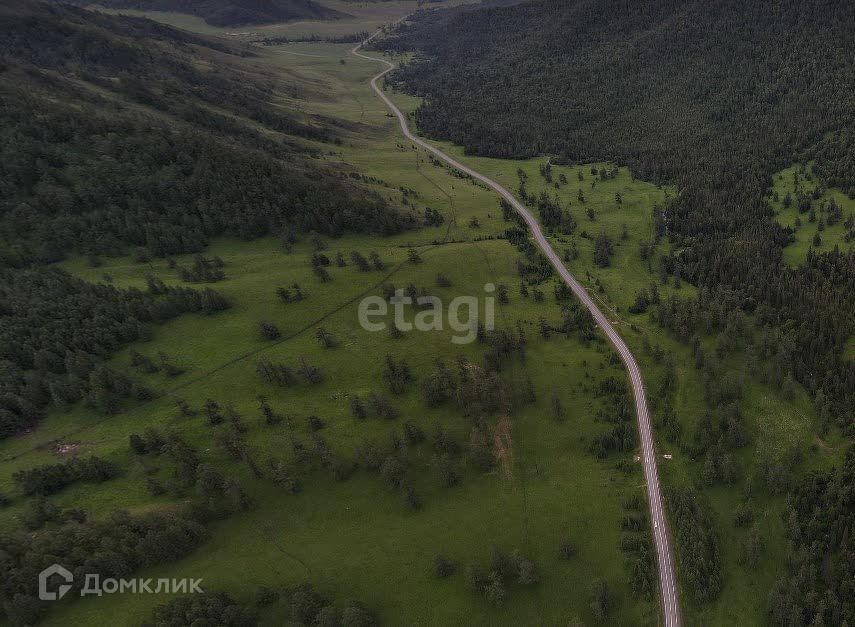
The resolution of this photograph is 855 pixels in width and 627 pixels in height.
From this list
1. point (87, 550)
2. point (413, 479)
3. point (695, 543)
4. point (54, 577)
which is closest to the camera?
point (54, 577)

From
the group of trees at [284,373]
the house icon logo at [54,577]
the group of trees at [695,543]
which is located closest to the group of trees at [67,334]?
the group of trees at [284,373]

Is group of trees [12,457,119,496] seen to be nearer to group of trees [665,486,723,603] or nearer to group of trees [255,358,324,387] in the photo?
group of trees [255,358,324,387]

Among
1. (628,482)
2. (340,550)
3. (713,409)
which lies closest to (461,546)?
(340,550)

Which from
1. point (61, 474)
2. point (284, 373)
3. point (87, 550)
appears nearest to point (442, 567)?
point (87, 550)

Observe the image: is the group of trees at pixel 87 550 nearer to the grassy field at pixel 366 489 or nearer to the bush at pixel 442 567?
the grassy field at pixel 366 489

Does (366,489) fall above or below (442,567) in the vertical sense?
above

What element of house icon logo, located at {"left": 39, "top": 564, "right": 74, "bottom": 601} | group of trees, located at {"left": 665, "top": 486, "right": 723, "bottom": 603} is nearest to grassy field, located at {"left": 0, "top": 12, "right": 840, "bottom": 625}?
house icon logo, located at {"left": 39, "top": 564, "right": 74, "bottom": 601}

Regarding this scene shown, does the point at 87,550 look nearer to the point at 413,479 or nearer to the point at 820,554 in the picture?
the point at 413,479

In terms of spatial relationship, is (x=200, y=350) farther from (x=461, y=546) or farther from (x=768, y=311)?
(x=768, y=311)
